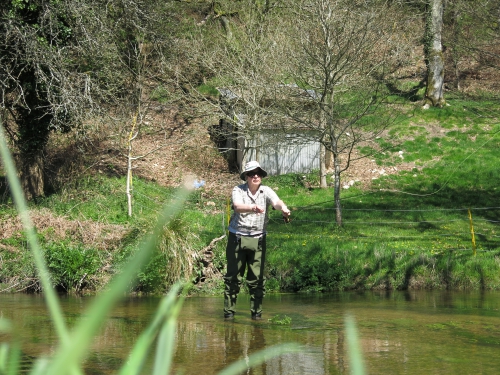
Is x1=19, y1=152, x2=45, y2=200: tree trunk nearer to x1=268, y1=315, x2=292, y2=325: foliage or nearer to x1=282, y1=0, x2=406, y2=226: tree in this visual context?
x1=282, y1=0, x2=406, y2=226: tree

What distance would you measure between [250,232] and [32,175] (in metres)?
15.0

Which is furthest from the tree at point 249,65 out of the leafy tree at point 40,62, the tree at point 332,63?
the leafy tree at point 40,62

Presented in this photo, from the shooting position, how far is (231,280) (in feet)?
31.9

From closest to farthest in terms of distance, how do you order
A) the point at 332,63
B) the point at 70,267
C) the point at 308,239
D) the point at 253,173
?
Result: the point at 253,173
the point at 70,267
the point at 308,239
the point at 332,63

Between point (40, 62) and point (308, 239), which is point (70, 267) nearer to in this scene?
point (308, 239)

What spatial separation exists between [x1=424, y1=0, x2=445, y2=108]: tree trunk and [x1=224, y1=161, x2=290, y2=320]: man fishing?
25.1m

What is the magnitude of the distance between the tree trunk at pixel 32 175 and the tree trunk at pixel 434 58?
17.8 metres

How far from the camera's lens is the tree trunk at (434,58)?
3272cm

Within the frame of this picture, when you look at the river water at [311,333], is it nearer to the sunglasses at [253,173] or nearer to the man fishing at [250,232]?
the man fishing at [250,232]

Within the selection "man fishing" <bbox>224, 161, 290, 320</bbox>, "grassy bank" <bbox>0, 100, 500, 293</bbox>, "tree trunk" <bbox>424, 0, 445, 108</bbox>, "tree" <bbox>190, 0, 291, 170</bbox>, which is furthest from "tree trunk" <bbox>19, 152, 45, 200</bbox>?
"tree trunk" <bbox>424, 0, 445, 108</bbox>

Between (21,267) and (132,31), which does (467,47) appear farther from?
(21,267)

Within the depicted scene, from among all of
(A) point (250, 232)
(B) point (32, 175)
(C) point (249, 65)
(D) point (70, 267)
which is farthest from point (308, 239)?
(C) point (249, 65)

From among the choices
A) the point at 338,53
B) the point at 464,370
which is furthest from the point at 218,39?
the point at 464,370

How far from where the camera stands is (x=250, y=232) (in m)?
9.41
